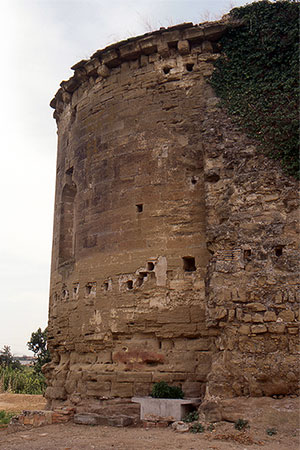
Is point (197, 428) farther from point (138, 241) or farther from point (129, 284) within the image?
point (138, 241)

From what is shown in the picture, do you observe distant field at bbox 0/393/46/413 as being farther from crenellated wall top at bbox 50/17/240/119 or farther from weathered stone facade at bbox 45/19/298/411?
crenellated wall top at bbox 50/17/240/119

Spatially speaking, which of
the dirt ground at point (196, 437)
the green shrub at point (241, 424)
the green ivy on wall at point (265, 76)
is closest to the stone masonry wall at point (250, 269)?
the green ivy on wall at point (265, 76)

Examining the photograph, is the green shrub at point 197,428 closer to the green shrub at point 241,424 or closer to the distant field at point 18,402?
the green shrub at point 241,424

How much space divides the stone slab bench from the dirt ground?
26cm

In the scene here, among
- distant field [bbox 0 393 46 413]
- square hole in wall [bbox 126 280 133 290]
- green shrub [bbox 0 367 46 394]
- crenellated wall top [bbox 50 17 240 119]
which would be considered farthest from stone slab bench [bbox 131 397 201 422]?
green shrub [bbox 0 367 46 394]

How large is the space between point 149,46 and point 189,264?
4824 mm

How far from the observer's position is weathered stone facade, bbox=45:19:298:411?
7.79 meters

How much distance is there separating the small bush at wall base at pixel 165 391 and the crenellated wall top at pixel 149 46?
6773 mm

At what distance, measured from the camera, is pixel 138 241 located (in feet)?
31.8

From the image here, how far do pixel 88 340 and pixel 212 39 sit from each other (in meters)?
6.84

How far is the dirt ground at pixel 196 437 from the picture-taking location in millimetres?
6438

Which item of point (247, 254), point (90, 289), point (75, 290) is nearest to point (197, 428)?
point (247, 254)

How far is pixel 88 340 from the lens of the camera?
9.99 m

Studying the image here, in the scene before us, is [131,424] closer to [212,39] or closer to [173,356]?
[173,356]
